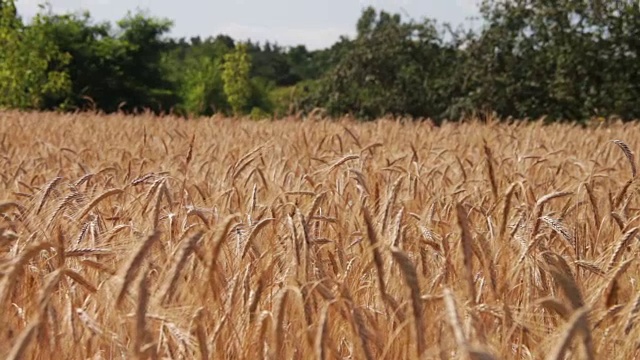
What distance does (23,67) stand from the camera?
2273cm

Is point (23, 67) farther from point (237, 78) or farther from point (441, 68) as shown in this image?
point (237, 78)

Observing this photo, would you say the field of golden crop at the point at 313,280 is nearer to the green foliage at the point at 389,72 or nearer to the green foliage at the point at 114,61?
the green foliage at the point at 389,72

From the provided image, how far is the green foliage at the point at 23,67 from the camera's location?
73.4 feet

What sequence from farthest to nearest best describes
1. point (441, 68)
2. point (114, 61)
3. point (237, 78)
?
1. point (237, 78)
2. point (114, 61)
3. point (441, 68)

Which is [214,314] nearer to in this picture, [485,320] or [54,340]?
[54,340]

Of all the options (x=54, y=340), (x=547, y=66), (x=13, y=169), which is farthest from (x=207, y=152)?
(x=547, y=66)

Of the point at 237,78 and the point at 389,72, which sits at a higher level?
the point at 389,72

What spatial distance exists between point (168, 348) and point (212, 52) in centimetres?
5832

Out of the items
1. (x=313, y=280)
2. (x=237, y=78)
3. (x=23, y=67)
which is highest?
(x=313, y=280)

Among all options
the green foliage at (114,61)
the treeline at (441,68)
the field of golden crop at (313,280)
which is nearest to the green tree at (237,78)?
the green foliage at (114,61)

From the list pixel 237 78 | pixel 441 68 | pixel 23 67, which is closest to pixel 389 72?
pixel 441 68

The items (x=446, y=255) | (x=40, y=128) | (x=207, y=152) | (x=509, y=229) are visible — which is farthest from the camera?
(x=40, y=128)

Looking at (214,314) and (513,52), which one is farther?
(513,52)

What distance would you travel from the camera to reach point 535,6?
18.3m
